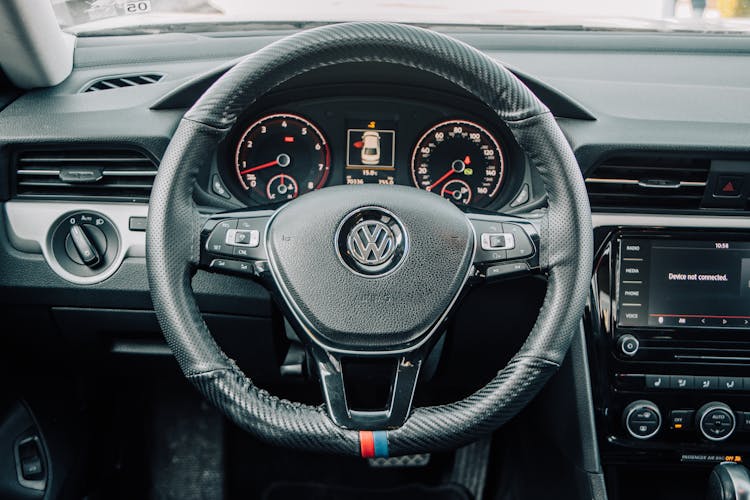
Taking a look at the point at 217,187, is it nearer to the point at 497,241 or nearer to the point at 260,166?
the point at 260,166

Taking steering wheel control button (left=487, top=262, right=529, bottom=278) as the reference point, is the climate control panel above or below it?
below

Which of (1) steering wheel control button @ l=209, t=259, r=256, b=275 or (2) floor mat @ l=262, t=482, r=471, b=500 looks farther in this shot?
(2) floor mat @ l=262, t=482, r=471, b=500

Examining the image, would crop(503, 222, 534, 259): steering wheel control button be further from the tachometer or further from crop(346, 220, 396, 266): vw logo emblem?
the tachometer

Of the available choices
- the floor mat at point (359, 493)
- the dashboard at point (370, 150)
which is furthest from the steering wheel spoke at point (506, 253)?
the floor mat at point (359, 493)

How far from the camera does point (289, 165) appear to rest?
1.53 meters

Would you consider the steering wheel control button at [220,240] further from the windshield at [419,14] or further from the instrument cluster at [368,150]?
the windshield at [419,14]

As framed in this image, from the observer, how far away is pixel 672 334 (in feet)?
4.84

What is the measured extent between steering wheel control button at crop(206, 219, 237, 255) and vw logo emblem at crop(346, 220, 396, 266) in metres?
0.19

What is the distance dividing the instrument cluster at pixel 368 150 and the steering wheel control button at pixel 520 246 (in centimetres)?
29

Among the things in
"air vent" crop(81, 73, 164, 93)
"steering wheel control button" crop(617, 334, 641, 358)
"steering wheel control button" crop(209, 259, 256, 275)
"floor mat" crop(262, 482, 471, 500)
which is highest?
"air vent" crop(81, 73, 164, 93)

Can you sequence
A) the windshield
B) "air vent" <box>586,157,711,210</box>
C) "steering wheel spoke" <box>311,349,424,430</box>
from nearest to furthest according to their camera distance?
1. "steering wheel spoke" <box>311,349,424,430</box>
2. "air vent" <box>586,157,711,210</box>
3. the windshield

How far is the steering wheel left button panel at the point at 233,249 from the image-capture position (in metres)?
1.22

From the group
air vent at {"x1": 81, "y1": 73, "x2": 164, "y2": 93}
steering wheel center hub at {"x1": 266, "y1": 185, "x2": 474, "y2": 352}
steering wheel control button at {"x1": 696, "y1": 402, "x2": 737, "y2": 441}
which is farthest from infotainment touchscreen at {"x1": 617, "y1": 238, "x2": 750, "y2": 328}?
air vent at {"x1": 81, "y1": 73, "x2": 164, "y2": 93}

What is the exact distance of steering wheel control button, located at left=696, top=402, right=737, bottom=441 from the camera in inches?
59.3
